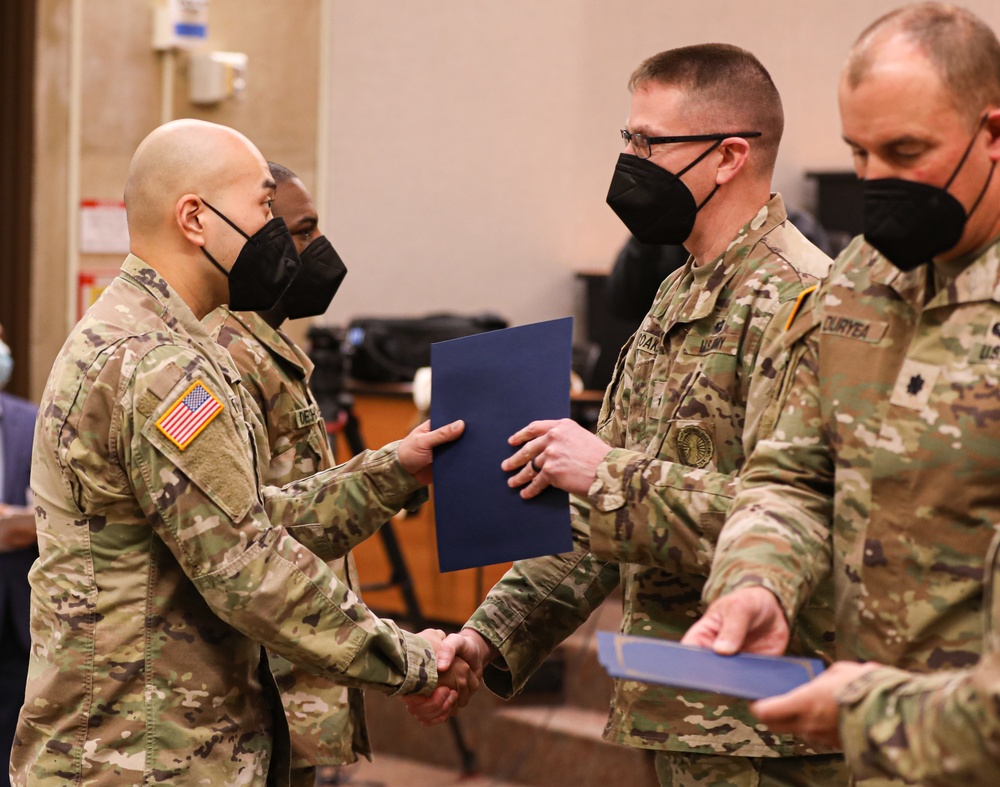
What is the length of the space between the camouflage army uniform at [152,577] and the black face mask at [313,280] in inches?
31.8

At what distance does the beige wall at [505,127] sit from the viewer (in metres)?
6.23

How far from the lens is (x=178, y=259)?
6.81ft

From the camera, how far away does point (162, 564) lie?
193 centimetres

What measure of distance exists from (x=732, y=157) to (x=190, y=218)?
0.89 m

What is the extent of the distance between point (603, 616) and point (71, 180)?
2810mm

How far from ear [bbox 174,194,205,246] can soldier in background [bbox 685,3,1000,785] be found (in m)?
1.02

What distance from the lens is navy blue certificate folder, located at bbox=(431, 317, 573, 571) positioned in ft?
6.61

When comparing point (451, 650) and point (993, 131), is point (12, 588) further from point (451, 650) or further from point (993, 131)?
point (993, 131)

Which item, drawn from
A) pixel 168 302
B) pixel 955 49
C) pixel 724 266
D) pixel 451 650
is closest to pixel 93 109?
pixel 168 302

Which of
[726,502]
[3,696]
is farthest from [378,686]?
[3,696]

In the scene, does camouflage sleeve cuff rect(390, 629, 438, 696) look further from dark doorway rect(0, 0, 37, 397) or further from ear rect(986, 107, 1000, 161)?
dark doorway rect(0, 0, 37, 397)

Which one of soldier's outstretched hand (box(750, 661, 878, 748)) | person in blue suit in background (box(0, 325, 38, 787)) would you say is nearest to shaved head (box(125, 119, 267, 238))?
soldier's outstretched hand (box(750, 661, 878, 748))

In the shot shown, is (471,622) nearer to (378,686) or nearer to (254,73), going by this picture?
(378,686)

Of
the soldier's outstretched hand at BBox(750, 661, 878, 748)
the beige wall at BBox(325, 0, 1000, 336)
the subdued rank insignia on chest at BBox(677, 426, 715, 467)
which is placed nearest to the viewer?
the soldier's outstretched hand at BBox(750, 661, 878, 748)
